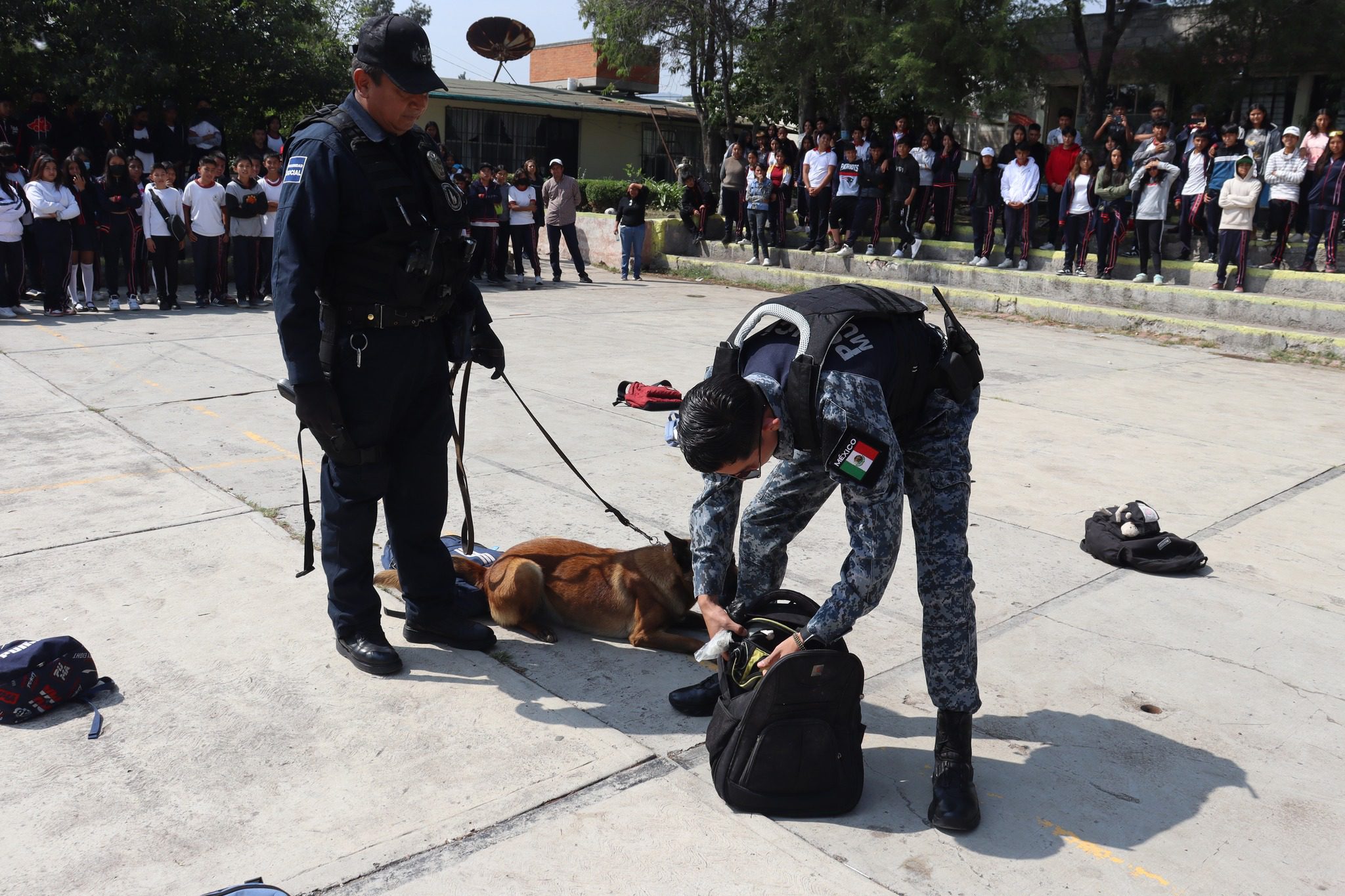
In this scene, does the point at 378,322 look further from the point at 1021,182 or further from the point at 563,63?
the point at 563,63

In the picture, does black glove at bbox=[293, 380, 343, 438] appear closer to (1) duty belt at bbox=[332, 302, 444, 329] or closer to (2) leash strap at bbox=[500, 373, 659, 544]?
(1) duty belt at bbox=[332, 302, 444, 329]

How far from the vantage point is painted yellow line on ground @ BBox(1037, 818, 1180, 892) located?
249 cm

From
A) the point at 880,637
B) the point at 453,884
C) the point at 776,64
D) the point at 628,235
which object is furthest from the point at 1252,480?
the point at 776,64

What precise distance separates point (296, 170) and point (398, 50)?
47 centimetres

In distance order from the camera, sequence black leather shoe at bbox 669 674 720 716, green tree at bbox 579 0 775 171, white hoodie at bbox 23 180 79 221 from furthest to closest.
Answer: green tree at bbox 579 0 775 171 < white hoodie at bbox 23 180 79 221 < black leather shoe at bbox 669 674 720 716

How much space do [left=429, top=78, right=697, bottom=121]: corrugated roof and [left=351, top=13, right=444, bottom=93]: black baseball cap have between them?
24.0m

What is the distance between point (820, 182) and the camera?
15.6 metres

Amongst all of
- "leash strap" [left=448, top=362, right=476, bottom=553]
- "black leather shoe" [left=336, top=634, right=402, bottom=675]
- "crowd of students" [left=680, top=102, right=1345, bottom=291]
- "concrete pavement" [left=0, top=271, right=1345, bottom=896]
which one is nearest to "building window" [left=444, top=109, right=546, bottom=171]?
"crowd of students" [left=680, top=102, right=1345, bottom=291]

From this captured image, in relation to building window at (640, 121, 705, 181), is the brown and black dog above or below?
below

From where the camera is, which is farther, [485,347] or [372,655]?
[485,347]

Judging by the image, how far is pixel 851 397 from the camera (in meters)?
2.35

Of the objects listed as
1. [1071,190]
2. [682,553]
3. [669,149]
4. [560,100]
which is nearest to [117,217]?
[682,553]

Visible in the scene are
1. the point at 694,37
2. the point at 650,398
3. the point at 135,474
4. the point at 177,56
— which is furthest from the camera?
the point at 694,37

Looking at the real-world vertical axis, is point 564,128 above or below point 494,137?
above
